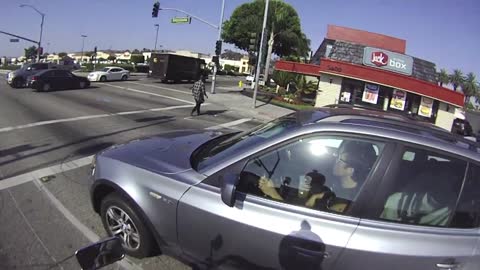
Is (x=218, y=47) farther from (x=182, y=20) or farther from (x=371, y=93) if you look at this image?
(x=371, y=93)

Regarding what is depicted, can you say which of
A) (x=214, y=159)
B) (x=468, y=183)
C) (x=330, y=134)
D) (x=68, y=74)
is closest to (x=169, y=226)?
(x=214, y=159)

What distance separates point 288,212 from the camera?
2832 mm

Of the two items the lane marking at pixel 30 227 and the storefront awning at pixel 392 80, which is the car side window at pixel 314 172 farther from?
the storefront awning at pixel 392 80

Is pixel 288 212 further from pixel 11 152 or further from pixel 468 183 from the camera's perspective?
pixel 11 152

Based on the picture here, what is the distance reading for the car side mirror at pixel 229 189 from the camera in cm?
285

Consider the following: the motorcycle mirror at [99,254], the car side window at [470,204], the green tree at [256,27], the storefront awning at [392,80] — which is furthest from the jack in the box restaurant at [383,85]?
the motorcycle mirror at [99,254]

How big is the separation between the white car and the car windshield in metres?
32.6

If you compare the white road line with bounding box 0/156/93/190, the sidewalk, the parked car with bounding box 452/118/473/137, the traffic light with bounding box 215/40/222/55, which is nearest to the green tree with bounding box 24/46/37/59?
the traffic light with bounding box 215/40/222/55

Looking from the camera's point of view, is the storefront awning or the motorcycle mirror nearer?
the motorcycle mirror

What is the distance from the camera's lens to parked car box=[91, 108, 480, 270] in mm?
2592

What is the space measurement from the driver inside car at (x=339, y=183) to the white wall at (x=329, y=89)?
2552cm

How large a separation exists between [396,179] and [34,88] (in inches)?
979

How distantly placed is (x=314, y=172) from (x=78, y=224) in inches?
118

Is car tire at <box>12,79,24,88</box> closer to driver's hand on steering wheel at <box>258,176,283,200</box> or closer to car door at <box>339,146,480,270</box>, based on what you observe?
driver's hand on steering wheel at <box>258,176,283,200</box>
